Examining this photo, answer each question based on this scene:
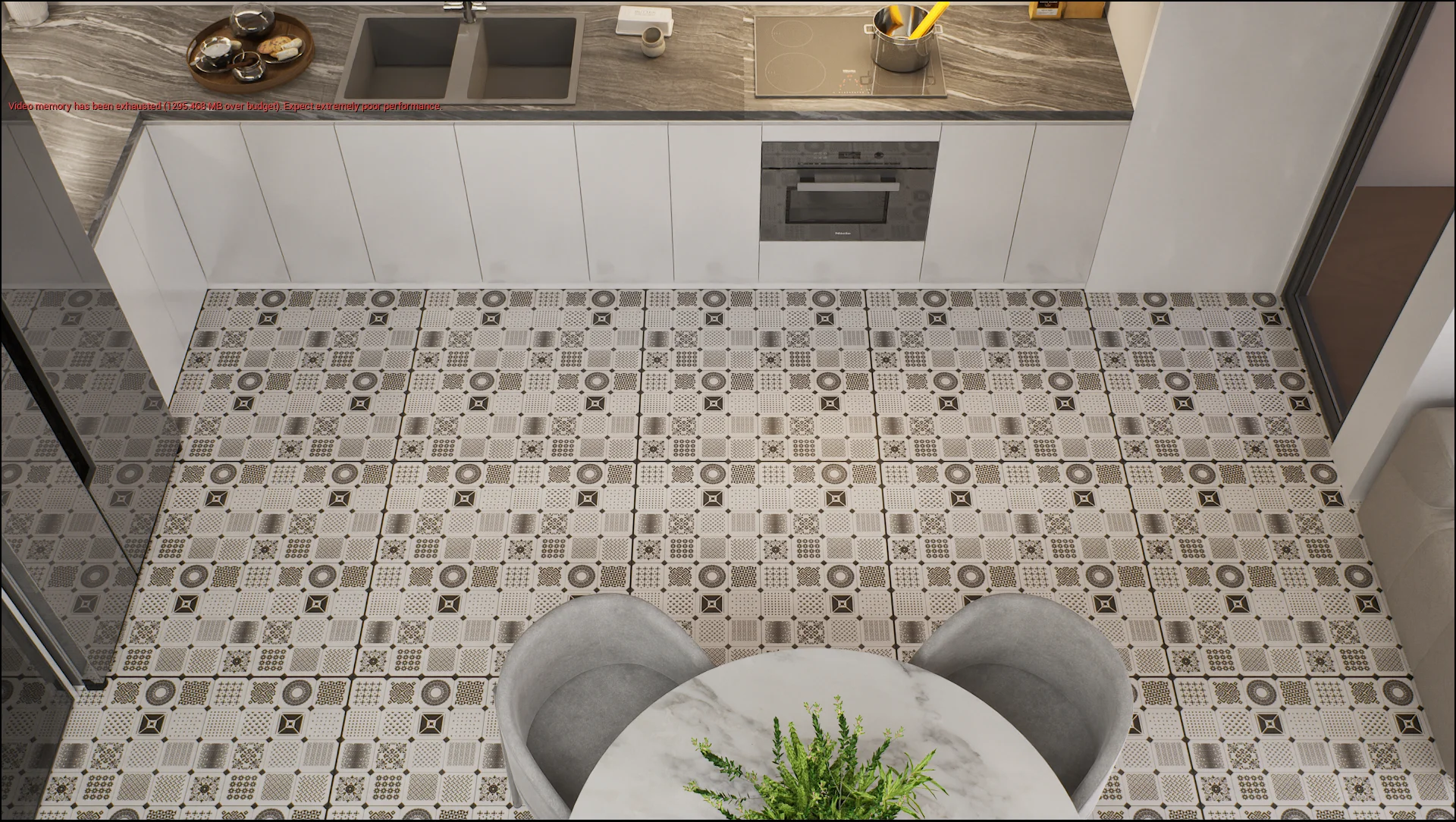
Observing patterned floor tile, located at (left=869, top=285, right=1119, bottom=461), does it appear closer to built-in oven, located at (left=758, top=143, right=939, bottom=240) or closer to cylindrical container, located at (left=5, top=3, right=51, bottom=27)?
built-in oven, located at (left=758, top=143, right=939, bottom=240)

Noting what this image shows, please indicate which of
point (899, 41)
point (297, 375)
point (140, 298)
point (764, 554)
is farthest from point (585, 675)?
point (899, 41)

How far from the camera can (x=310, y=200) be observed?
181 inches

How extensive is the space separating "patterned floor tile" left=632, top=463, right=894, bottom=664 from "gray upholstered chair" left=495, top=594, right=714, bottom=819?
0.57 meters

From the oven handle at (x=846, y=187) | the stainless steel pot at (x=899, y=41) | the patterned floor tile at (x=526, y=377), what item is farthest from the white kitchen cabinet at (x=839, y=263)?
the stainless steel pot at (x=899, y=41)

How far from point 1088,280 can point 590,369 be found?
2089 mm

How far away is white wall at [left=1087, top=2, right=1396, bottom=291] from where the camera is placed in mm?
3969

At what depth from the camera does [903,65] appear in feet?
14.4

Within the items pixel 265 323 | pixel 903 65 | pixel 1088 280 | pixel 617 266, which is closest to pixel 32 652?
pixel 265 323

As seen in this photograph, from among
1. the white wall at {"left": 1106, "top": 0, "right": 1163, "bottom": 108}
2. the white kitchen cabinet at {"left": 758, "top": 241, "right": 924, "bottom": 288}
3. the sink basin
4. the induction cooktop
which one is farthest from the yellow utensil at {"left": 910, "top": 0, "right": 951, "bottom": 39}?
the sink basin

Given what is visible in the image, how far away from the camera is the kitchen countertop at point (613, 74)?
4.27 meters

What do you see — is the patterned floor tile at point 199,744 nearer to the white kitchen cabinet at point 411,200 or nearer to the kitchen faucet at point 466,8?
the white kitchen cabinet at point 411,200

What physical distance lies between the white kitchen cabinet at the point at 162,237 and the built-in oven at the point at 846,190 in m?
2.28

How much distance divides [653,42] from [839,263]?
1152 mm

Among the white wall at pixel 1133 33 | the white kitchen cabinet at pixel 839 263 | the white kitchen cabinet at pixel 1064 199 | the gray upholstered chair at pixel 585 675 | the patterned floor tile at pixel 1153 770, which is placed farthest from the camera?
the white kitchen cabinet at pixel 839 263
